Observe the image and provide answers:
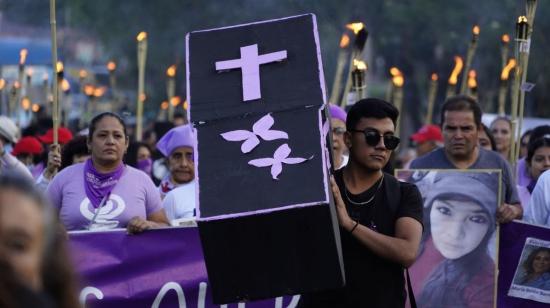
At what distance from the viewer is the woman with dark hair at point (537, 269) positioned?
745 centimetres

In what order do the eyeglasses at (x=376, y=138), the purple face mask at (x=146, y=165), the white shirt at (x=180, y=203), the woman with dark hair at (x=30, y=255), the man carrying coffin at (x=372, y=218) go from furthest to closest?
1. the purple face mask at (x=146, y=165)
2. the white shirt at (x=180, y=203)
3. the eyeglasses at (x=376, y=138)
4. the man carrying coffin at (x=372, y=218)
5. the woman with dark hair at (x=30, y=255)

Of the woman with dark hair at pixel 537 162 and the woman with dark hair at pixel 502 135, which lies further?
the woman with dark hair at pixel 502 135

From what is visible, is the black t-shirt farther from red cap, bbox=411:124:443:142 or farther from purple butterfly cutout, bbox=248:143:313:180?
red cap, bbox=411:124:443:142

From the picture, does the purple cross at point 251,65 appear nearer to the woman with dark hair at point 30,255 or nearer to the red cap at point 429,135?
the woman with dark hair at point 30,255

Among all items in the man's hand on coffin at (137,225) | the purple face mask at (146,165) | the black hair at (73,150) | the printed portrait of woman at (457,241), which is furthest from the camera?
the purple face mask at (146,165)

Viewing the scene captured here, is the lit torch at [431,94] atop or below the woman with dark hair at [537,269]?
atop

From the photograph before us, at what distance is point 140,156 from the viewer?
1256 cm

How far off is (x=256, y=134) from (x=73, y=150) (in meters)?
Result: 4.66

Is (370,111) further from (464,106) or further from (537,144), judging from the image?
(537,144)

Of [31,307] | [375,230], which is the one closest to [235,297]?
[375,230]

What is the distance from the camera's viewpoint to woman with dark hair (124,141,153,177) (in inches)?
477

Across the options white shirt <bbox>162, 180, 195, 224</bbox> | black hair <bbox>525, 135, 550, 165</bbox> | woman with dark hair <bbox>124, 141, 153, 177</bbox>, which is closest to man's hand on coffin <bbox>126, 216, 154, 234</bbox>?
white shirt <bbox>162, 180, 195, 224</bbox>

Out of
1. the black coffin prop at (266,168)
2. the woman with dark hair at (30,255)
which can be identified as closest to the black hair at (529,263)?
the black coffin prop at (266,168)

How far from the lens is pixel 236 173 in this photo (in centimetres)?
497
